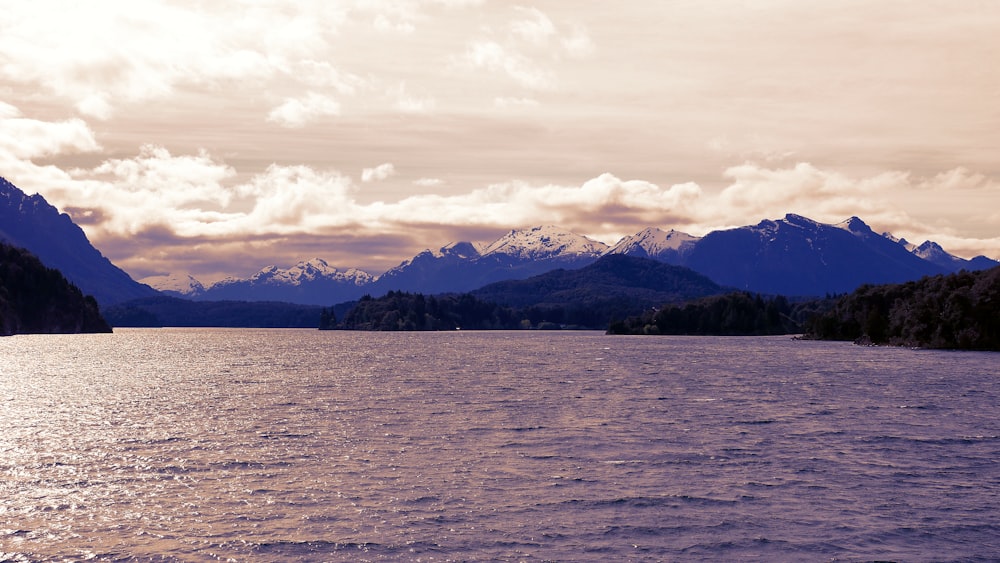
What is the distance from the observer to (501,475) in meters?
52.7

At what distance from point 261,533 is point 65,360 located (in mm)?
174952

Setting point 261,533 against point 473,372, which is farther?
point 473,372

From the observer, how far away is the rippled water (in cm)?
3819

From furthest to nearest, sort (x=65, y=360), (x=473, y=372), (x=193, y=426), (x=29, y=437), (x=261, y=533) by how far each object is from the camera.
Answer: (x=65, y=360), (x=473, y=372), (x=193, y=426), (x=29, y=437), (x=261, y=533)

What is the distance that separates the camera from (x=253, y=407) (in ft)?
309

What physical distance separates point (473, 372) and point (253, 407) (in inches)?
2502

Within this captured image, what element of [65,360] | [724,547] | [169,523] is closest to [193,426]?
[169,523]

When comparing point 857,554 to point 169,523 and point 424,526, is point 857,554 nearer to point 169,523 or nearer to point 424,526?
point 424,526

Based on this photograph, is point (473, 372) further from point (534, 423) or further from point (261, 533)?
point (261, 533)

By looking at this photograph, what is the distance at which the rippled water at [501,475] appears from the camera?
125ft

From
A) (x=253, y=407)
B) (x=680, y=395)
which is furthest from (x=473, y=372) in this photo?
(x=253, y=407)

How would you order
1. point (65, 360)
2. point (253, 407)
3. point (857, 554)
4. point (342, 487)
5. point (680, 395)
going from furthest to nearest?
point (65, 360) < point (680, 395) < point (253, 407) < point (342, 487) < point (857, 554)

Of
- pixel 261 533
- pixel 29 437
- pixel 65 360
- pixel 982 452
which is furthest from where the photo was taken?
pixel 65 360

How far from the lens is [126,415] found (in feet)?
281
